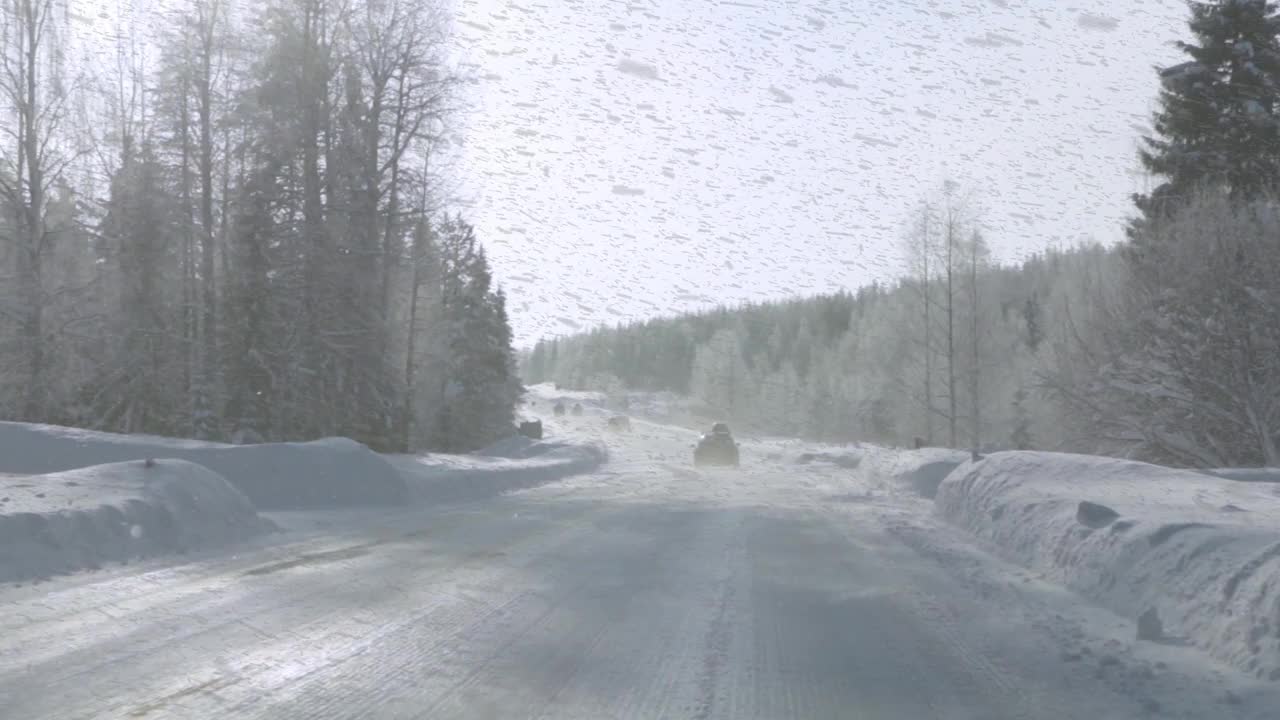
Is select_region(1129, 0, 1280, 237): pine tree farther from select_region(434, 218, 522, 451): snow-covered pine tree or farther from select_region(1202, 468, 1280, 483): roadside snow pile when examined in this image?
select_region(434, 218, 522, 451): snow-covered pine tree

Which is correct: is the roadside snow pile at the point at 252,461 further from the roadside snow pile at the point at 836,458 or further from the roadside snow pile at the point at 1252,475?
the roadside snow pile at the point at 836,458

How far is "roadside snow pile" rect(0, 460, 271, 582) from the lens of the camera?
9328mm

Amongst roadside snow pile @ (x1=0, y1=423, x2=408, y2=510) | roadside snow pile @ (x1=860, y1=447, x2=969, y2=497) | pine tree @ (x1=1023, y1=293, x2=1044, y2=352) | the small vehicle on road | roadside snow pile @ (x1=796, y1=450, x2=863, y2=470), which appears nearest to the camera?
roadside snow pile @ (x1=0, y1=423, x2=408, y2=510)

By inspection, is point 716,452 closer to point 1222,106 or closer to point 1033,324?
point 1222,106

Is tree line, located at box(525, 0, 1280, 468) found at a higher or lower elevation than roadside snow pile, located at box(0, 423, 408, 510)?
higher

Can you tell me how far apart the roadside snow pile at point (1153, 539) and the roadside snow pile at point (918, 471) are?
844cm

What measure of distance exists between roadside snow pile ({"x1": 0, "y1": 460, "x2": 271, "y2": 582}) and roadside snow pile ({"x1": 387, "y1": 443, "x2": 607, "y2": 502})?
7237 mm

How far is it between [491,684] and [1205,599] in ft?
16.6

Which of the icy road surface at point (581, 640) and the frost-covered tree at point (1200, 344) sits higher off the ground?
the frost-covered tree at point (1200, 344)

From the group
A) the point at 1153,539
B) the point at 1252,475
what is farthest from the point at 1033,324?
the point at 1153,539

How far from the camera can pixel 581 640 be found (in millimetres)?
6930

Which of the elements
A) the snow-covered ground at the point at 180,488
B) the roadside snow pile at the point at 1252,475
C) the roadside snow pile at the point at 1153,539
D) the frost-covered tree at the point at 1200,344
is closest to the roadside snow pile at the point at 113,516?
the snow-covered ground at the point at 180,488

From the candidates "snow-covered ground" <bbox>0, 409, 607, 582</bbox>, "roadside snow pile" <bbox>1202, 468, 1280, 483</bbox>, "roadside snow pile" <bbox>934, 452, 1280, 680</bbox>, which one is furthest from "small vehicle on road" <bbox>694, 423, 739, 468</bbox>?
"roadside snow pile" <bbox>1202, 468, 1280, 483</bbox>

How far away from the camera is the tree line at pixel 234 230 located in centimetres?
2898
